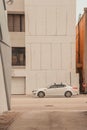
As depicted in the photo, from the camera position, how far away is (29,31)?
50031 millimetres

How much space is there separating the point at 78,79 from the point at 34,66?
17.2ft

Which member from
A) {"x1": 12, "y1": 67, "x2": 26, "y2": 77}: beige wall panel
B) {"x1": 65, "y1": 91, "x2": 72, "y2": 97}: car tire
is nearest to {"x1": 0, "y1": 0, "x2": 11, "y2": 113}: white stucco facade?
{"x1": 65, "y1": 91, "x2": 72, "y2": 97}: car tire

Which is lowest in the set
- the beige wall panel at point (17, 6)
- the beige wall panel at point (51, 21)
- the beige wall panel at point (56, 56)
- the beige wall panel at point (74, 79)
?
the beige wall panel at point (74, 79)

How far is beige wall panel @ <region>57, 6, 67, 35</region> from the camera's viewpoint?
50031 millimetres

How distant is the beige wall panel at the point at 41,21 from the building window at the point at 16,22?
2246 mm

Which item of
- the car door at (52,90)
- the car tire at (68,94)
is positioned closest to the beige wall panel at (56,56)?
the car door at (52,90)

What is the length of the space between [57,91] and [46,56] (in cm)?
581

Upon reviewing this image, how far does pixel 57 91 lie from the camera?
4559 cm

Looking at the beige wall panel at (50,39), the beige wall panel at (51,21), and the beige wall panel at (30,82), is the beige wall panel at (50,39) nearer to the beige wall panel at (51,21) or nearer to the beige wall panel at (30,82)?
the beige wall panel at (51,21)

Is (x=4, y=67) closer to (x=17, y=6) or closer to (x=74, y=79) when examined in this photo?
(x=74, y=79)

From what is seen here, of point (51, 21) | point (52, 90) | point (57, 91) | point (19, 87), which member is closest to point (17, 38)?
point (51, 21)

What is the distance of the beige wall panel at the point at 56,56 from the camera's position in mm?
49938

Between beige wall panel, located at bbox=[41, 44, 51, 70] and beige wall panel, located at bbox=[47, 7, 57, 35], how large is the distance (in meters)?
1.61

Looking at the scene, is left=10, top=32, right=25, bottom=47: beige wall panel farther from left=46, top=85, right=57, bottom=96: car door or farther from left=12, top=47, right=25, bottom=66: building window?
left=46, top=85, right=57, bottom=96: car door
